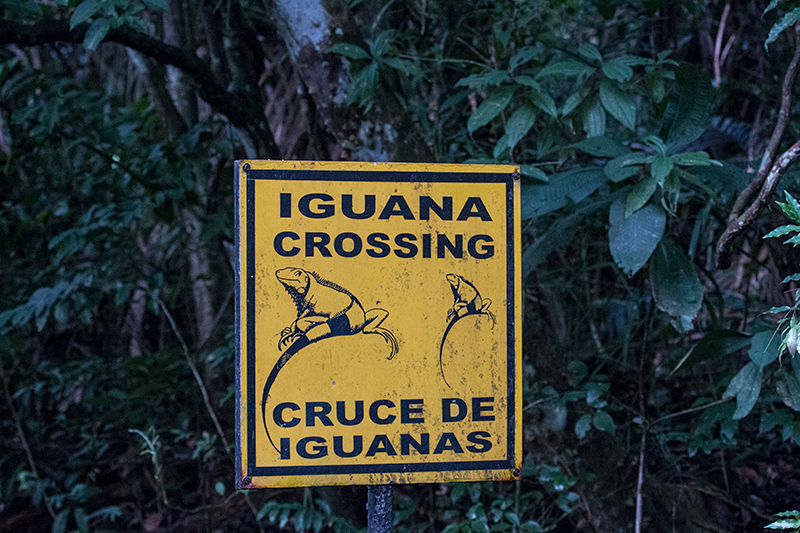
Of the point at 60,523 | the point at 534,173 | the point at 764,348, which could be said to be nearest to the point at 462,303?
the point at 534,173

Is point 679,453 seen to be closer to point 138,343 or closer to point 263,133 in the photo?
point 263,133

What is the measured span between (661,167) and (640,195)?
0.32 feet

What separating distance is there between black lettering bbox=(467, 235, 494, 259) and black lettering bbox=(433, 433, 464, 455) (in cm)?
31

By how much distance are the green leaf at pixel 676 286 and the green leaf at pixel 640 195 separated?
7.8 inches

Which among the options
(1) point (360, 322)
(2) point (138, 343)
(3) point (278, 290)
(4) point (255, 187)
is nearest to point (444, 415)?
(1) point (360, 322)

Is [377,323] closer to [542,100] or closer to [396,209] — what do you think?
[396,209]

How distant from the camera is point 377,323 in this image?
1.10 m

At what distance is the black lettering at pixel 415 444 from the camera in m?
1.10

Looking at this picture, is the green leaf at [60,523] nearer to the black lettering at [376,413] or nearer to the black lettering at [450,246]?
the black lettering at [376,413]

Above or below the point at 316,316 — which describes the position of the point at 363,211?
above

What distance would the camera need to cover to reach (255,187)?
3.51 ft

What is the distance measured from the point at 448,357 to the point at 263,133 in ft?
4.53

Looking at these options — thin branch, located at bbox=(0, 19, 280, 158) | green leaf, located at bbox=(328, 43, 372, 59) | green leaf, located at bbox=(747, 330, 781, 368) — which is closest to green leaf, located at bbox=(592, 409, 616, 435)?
green leaf, located at bbox=(747, 330, 781, 368)

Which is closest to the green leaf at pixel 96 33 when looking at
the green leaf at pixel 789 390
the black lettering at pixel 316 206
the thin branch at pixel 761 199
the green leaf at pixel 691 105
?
the black lettering at pixel 316 206
